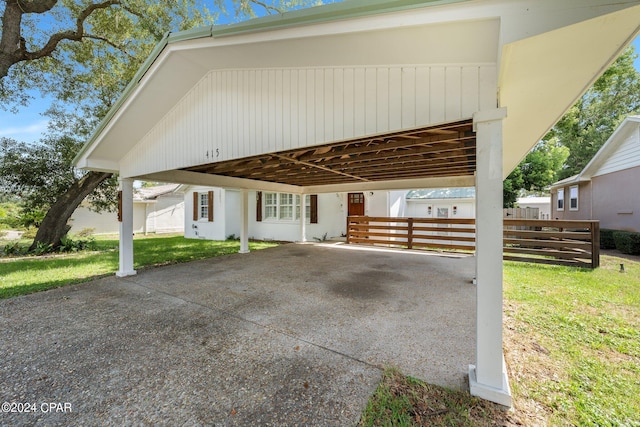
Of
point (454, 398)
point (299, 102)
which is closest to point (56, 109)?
point (299, 102)

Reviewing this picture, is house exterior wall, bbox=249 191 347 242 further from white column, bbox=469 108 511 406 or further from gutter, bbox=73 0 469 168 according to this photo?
white column, bbox=469 108 511 406

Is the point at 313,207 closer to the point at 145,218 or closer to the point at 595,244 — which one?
the point at 595,244

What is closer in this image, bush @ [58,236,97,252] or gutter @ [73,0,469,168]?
gutter @ [73,0,469,168]

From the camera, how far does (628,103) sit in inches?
709

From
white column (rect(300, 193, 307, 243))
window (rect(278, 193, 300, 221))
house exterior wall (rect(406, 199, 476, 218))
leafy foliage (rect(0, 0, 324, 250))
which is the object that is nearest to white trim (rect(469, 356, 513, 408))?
white column (rect(300, 193, 307, 243))

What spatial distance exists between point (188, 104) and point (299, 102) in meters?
2.50

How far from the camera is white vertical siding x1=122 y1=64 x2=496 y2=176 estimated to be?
2318mm

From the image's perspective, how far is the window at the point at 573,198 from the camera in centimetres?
1274

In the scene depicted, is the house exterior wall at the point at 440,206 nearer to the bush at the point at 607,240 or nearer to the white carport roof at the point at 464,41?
the bush at the point at 607,240

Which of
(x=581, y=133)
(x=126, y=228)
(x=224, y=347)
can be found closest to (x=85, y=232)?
(x=126, y=228)

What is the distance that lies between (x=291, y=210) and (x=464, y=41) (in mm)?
9966

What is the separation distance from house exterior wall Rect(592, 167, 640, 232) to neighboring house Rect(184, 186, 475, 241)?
455 cm

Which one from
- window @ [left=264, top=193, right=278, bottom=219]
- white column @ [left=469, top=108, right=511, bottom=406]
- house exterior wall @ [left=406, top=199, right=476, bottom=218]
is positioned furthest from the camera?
house exterior wall @ [left=406, top=199, right=476, bottom=218]

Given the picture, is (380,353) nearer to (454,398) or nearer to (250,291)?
(454,398)
